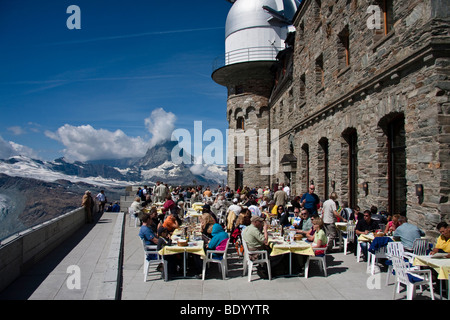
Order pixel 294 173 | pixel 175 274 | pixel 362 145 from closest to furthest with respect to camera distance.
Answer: pixel 175 274 → pixel 362 145 → pixel 294 173

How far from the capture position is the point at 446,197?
7.61 meters

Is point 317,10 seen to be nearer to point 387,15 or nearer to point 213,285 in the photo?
point 387,15

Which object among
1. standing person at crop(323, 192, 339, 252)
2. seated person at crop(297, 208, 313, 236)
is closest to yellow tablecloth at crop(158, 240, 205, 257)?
seated person at crop(297, 208, 313, 236)

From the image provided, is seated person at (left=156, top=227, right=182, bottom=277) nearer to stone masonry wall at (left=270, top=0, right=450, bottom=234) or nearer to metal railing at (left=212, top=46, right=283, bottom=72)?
stone masonry wall at (left=270, top=0, right=450, bottom=234)

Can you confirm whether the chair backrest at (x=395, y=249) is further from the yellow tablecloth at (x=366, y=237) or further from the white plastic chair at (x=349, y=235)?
the white plastic chair at (x=349, y=235)

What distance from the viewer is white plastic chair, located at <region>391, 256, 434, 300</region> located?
19.4 ft

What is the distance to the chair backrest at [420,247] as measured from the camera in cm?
722

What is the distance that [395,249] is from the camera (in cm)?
681

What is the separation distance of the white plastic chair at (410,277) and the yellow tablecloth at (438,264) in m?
0.15

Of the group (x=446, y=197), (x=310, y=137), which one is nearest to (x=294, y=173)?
(x=310, y=137)

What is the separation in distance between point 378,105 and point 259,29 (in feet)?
76.9

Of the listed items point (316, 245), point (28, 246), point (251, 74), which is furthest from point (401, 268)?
point (251, 74)

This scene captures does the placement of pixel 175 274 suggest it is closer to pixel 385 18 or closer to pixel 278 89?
pixel 385 18
